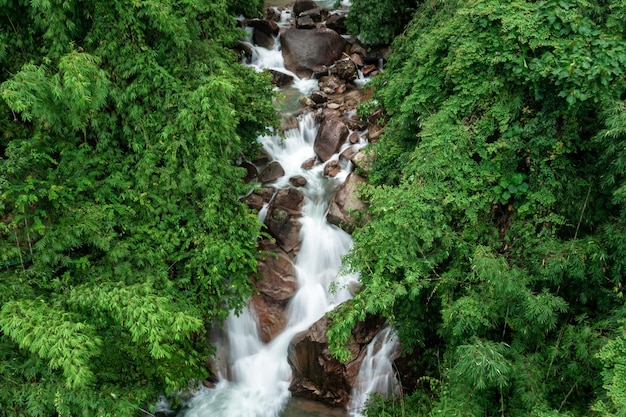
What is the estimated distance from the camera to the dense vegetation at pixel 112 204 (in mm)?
5426

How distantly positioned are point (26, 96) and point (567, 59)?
6.81 meters

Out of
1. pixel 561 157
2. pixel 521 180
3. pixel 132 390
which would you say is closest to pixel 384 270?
pixel 521 180

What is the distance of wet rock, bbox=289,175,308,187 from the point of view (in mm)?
9430

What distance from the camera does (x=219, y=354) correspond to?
25.9 ft

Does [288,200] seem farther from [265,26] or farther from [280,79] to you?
[265,26]

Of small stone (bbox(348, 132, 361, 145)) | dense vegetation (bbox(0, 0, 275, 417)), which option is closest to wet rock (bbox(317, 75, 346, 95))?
small stone (bbox(348, 132, 361, 145))

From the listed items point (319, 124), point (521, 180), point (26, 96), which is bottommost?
point (319, 124)

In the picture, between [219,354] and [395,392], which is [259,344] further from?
[395,392]

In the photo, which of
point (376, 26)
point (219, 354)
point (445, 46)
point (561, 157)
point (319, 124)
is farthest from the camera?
point (376, 26)

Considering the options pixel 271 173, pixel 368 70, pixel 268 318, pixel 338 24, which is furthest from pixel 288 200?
pixel 338 24

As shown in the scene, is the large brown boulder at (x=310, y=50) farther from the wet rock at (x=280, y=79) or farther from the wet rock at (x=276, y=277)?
the wet rock at (x=276, y=277)

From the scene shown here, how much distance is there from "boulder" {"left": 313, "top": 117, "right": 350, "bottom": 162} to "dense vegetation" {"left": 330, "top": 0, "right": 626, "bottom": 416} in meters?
3.31

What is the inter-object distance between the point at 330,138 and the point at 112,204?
5.17 m

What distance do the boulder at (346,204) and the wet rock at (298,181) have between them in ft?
3.25
